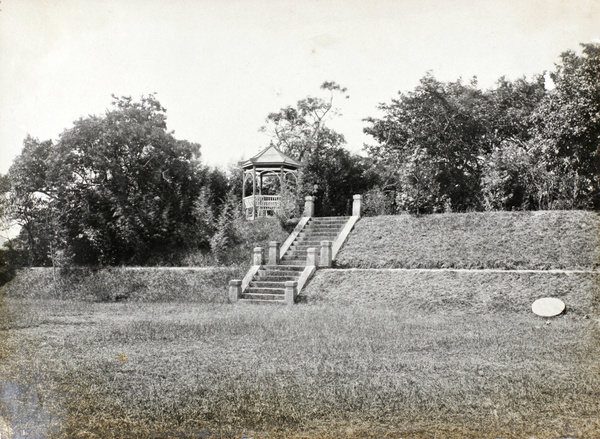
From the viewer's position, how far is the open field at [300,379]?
4.42 metres

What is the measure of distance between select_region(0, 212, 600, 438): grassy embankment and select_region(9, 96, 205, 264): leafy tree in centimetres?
687

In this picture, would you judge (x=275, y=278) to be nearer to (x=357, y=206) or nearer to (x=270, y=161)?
(x=357, y=206)

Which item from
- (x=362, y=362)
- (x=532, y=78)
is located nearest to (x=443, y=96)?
(x=532, y=78)

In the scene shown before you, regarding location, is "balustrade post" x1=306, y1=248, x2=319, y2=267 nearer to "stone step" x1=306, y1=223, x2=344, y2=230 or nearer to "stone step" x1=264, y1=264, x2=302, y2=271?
"stone step" x1=264, y1=264, x2=302, y2=271

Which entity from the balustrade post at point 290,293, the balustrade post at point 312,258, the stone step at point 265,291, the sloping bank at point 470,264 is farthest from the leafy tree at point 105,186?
the sloping bank at point 470,264

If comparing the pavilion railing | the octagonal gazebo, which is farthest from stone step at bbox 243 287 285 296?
the pavilion railing

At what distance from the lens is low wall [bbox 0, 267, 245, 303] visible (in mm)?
15195

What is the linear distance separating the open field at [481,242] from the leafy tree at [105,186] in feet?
23.7

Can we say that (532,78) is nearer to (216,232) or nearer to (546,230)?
(546,230)

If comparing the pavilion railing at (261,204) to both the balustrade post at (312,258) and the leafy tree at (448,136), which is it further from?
the balustrade post at (312,258)

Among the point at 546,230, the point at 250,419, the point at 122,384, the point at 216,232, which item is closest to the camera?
the point at 250,419

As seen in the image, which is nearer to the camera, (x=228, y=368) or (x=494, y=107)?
(x=228, y=368)

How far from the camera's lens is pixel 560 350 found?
718 cm

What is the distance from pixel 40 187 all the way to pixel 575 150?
17273 millimetres
